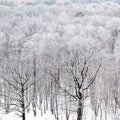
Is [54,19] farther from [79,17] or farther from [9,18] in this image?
[9,18]

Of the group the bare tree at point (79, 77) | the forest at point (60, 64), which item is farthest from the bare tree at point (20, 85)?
the bare tree at point (79, 77)

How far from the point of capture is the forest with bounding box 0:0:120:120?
54.2 ft

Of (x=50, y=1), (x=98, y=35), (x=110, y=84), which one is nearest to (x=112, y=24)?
(x=98, y=35)

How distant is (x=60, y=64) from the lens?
25.6m

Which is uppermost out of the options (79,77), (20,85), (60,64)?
(79,77)

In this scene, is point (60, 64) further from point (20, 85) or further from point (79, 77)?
point (79, 77)

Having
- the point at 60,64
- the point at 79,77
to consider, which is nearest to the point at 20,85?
the point at 79,77

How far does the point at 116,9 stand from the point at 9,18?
3145 centimetres

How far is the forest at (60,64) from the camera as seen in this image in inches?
651

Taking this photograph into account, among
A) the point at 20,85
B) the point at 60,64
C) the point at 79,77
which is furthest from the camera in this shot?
the point at 60,64

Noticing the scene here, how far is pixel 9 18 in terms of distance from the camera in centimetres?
7825

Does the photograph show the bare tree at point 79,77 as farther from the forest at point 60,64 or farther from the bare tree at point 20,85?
the bare tree at point 20,85

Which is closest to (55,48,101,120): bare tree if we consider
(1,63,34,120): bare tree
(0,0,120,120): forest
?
(0,0,120,120): forest

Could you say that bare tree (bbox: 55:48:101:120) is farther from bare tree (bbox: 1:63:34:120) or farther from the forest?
bare tree (bbox: 1:63:34:120)
